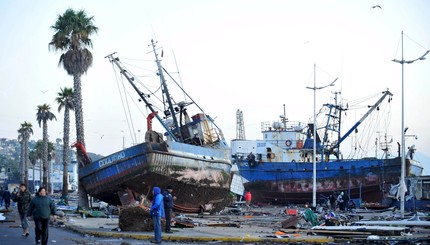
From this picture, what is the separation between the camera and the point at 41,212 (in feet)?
41.9

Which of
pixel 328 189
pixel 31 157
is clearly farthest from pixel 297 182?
pixel 31 157

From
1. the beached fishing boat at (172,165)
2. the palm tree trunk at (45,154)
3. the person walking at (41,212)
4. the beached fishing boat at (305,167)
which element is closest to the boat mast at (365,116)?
the beached fishing boat at (305,167)

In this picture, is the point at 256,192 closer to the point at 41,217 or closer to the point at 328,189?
the point at 328,189

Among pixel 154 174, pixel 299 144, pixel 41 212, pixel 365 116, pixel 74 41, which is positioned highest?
pixel 74 41

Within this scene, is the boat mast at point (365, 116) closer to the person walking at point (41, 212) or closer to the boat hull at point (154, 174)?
the boat hull at point (154, 174)

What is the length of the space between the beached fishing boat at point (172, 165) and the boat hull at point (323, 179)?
15799mm

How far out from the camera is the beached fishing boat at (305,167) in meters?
47.3

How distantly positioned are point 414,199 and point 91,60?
20.5m

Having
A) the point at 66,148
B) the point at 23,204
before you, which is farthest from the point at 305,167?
the point at 23,204

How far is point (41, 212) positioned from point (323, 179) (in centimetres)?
3729

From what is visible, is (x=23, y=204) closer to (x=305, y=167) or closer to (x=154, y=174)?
(x=154, y=174)

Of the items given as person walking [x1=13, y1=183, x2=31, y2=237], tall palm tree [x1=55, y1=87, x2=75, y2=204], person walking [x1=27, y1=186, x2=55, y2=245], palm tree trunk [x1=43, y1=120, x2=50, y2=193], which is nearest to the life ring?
tall palm tree [x1=55, y1=87, x2=75, y2=204]

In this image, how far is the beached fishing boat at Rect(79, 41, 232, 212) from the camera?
26.4m

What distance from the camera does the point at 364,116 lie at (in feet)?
168
